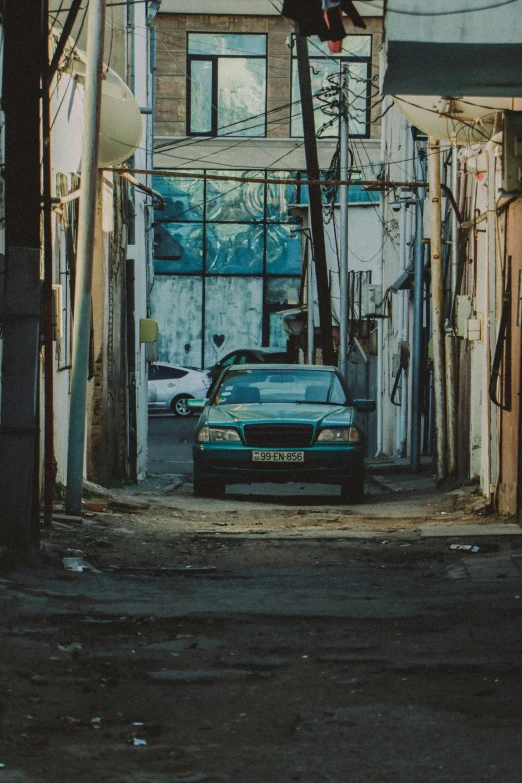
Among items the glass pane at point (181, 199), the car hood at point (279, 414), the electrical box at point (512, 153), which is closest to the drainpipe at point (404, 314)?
the car hood at point (279, 414)

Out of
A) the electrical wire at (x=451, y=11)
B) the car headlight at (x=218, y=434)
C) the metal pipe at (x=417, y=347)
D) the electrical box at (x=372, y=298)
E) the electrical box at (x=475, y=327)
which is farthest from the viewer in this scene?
the electrical box at (x=372, y=298)

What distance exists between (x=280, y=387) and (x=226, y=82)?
1113 inches

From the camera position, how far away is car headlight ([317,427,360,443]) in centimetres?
1566

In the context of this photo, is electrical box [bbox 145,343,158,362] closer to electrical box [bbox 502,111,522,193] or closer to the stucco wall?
electrical box [bbox 502,111,522,193]

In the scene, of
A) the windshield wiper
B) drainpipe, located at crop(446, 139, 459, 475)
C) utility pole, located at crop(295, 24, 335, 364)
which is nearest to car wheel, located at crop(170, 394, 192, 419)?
utility pole, located at crop(295, 24, 335, 364)

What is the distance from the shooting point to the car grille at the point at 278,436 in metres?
15.6

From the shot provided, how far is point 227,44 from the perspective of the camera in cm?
4347

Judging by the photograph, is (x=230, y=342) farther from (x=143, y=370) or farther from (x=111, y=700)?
(x=111, y=700)

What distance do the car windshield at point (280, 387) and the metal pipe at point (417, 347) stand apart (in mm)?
4011

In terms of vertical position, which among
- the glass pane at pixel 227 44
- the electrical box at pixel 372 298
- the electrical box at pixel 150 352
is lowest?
the electrical box at pixel 150 352

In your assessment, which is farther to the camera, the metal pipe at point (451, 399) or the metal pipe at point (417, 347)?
the metal pipe at point (417, 347)

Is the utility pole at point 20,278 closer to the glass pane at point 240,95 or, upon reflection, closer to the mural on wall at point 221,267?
the mural on wall at point 221,267

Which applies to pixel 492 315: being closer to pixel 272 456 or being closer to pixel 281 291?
pixel 272 456

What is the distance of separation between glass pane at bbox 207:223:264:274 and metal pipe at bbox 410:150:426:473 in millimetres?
22402
